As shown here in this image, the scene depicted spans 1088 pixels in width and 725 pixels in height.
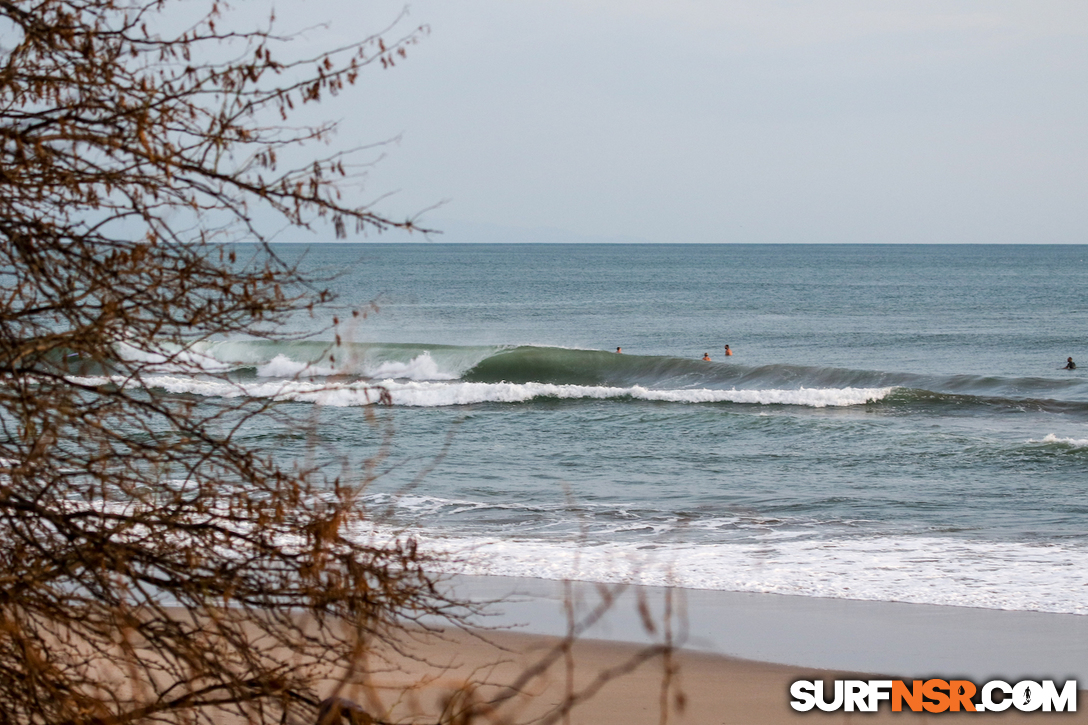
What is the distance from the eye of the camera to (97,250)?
9.47ft

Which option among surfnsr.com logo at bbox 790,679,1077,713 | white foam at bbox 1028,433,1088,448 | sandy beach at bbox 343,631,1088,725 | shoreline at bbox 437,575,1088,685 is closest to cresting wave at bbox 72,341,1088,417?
white foam at bbox 1028,433,1088,448

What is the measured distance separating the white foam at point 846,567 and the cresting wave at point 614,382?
8550 mm

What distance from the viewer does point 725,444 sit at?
55.9 feet

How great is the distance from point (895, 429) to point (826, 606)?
430 inches

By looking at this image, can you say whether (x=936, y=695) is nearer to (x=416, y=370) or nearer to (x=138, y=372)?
(x=138, y=372)

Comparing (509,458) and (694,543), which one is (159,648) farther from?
(509,458)

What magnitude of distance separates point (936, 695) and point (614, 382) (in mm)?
20916

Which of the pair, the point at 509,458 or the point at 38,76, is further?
the point at 509,458

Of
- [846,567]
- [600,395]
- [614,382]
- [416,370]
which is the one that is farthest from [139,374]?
[416,370]

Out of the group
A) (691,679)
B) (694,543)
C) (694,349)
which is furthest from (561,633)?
(694,349)

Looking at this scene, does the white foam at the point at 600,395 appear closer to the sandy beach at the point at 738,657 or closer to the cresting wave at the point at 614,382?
the cresting wave at the point at 614,382

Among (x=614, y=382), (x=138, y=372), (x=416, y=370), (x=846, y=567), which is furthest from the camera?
(x=416, y=370)

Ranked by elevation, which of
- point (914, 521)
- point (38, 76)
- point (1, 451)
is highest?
point (38, 76)

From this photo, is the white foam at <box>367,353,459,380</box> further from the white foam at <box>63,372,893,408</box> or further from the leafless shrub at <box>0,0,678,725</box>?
the leafless shrub at <box>0,0,678,725</box>
